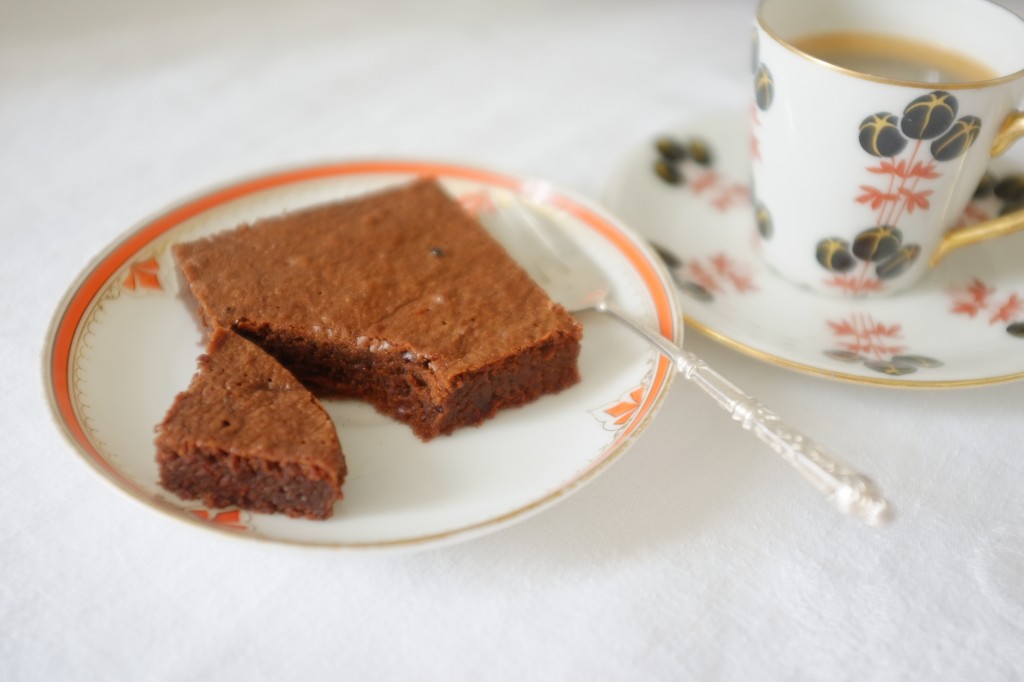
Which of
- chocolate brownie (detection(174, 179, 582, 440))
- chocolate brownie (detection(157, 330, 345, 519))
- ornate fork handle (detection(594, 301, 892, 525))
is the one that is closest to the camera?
ornate fork handle (detection(594, 301, 892, 525))

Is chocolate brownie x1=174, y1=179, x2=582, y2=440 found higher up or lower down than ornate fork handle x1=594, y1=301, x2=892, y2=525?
higher up

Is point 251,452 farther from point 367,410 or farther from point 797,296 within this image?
point 797,296

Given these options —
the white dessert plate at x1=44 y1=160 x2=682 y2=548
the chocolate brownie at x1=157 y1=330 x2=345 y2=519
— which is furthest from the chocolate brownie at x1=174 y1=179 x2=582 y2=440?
the chocolate brownie at x1=157 y1=330 x2=345 y2=519

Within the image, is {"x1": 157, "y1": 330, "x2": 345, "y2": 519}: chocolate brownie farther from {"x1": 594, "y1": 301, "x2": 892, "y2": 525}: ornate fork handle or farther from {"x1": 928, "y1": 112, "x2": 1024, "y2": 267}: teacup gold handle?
Result: {"x1": 928, "y1": 112, "x2": 1024, "y2": 267}: teacup gold handle

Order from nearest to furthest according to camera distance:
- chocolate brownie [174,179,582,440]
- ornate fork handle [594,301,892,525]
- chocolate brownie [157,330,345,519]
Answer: ornate fork handle [594,301,892,525] → chocolate brownie [157,330,345,519] → chocolate brownie [174,179,582,440]

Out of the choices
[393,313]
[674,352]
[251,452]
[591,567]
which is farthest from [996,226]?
[251,452]

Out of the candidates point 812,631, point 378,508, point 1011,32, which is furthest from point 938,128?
point 378,508
